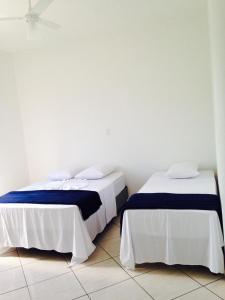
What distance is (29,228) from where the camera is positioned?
3.09m

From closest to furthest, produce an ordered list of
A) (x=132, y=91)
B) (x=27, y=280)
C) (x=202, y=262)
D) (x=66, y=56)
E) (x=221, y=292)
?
(x=221, y=292)
(x=202, y=262)
(x=27, y=280)
(x=132, y=91)
(x=66, y=56)

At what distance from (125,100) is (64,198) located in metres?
1.88

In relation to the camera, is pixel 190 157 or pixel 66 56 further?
pixel 66 56

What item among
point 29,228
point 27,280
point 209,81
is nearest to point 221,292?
point 27,280

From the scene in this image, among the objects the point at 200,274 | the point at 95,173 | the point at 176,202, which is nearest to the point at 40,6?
the point at 176,202

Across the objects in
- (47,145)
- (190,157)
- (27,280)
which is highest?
(47,145)

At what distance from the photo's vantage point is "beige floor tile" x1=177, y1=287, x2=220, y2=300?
219cm

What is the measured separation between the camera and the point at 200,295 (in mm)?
2230

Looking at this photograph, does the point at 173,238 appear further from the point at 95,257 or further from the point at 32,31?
the point at 32,31

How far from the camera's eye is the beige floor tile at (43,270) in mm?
2742

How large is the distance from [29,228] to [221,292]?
2.03 metres

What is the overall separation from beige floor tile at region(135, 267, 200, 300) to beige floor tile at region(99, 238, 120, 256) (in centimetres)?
57

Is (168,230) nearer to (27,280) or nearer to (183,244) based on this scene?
(183,244)

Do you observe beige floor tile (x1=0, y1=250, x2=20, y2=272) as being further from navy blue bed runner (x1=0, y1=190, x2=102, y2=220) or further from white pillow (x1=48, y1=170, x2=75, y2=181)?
white pillow (x1=48, y1=170, x2=75, y2=181)
